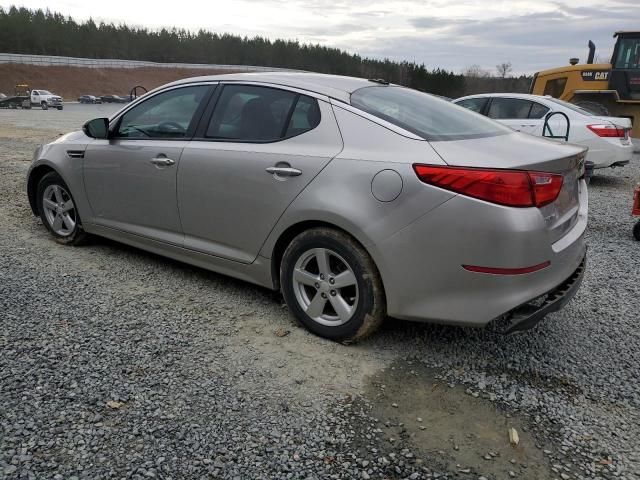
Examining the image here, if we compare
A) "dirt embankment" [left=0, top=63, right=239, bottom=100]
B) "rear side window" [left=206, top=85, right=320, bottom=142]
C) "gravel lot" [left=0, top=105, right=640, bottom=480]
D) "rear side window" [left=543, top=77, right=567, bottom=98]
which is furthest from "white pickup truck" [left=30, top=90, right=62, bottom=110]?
"rear side window" [left=206, top=85, right=320, bottom=142]

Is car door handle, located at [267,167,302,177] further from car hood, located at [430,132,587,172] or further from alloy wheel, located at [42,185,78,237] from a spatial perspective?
alloy wheel, located at [42,185,78,237]

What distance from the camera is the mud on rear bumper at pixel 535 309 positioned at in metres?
2.74

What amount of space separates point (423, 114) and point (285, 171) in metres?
0.97

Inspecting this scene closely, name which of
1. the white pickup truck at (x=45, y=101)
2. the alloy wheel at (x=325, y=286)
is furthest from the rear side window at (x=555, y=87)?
the white pickup truck at (x=45, y=101)

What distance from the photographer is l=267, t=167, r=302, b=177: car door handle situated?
322 cm

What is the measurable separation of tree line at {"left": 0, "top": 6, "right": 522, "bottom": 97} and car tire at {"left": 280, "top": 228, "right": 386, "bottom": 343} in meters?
65.2

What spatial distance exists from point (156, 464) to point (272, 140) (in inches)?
80.8

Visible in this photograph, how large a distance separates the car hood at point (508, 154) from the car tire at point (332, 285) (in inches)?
28.7

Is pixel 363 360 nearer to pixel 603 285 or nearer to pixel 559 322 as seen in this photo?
pixel 559 322

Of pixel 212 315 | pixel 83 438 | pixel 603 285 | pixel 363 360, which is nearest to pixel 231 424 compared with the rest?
pixel 83 438

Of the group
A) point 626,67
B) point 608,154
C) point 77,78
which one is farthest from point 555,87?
point 77,78

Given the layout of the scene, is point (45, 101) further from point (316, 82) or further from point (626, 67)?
point (316, 82)

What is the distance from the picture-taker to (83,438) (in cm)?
236

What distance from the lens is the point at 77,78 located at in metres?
76.4
